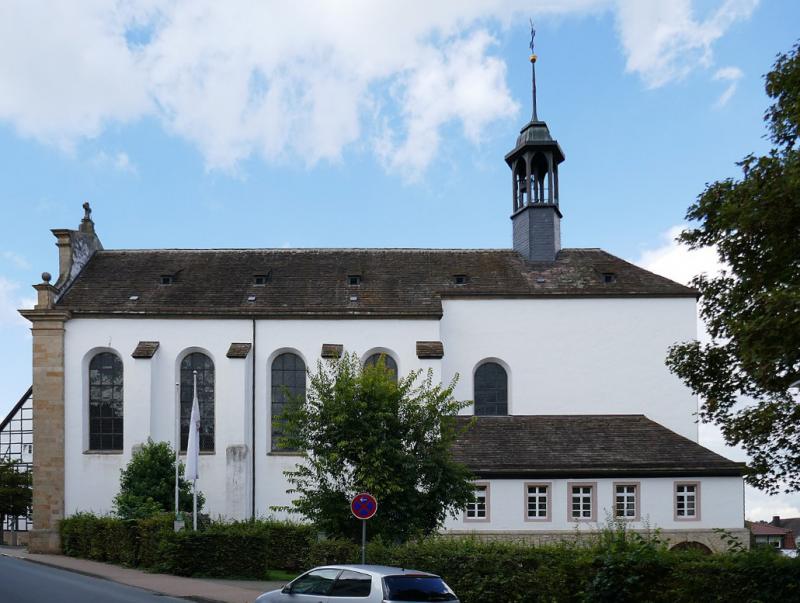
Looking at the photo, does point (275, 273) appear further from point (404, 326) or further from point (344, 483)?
point (344, 483)

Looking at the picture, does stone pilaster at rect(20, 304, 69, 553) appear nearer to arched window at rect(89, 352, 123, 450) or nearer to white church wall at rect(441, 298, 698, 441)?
arched window at rect(89, 352, 123, 450)

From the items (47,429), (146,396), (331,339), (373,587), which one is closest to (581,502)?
(331,339)

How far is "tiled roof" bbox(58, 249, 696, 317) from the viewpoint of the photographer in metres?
37.5

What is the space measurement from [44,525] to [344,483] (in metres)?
18.0

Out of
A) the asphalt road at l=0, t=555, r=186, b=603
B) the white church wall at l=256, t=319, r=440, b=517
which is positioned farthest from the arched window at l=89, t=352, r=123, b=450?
the asphalt road at l=0, t=555, r=186, b=603

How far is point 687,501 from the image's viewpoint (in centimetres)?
3186

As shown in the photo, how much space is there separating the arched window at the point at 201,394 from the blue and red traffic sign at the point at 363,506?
753 inches

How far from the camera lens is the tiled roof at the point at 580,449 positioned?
31812 mm

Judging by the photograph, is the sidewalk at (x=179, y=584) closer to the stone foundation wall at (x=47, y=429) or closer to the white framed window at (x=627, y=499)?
the stone foundation wall at (x=47, y=429)

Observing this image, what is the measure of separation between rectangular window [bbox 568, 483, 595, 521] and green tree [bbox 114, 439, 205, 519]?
14.4 meters

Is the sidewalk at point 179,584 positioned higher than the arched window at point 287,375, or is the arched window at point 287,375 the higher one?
the arched window at point 287,375

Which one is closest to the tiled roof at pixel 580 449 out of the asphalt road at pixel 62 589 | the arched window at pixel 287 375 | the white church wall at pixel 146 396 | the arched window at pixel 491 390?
the arched window at pixel 491 390

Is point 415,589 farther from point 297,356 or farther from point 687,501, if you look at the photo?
point 297,356

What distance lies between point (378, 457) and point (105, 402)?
1841cm
